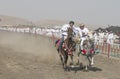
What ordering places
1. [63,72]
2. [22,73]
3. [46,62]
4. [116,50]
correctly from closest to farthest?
[22,73]
[63,72]
[46,62]
[116,50]

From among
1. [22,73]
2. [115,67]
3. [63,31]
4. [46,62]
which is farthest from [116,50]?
[22,73]

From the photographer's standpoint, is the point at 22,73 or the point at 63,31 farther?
the point at 63,31

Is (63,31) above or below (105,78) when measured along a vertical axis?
above

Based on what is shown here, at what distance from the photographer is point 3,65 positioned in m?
17.3

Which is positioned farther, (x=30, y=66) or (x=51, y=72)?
(x=30, y=66)

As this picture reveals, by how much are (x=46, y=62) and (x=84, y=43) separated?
10.6ft

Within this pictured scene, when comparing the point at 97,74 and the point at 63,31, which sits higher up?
the point at 63,31

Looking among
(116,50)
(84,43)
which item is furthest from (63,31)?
(116,50)

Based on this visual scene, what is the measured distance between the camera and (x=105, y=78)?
16156 mm

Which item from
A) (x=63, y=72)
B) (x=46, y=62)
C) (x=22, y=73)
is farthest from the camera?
(x=46, y=62)

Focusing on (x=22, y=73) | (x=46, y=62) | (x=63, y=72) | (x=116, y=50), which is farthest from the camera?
(x=116, y=50)

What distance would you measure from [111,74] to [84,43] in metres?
2.08

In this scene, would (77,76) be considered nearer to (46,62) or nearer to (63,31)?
(63,31)

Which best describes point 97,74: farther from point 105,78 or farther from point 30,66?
point 30,66
